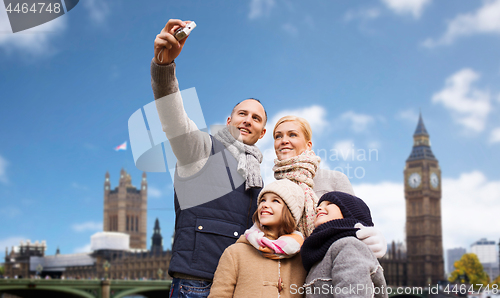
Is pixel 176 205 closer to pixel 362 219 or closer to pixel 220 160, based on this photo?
pixel 220 160

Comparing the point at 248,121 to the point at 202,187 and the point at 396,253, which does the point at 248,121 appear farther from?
the point at 396,253

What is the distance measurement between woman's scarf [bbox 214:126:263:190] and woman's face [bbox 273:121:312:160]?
90 millimetres

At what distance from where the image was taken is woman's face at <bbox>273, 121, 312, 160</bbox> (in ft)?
6.61

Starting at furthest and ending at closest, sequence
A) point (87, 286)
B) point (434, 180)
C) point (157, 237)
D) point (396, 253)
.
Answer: point (157, 237), point (434, 180), point (396, 253), point (87, 286)

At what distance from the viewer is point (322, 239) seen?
1643 mm

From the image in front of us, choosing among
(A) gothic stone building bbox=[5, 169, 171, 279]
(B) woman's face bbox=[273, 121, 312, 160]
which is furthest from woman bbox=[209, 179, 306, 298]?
(A) gothic stone building bbox=[5, 169, 171, 279]

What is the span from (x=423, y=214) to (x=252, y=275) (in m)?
51.7

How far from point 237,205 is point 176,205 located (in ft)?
0.83

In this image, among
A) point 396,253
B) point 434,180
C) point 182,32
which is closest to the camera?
point 182,32

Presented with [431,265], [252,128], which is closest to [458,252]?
[431,265]

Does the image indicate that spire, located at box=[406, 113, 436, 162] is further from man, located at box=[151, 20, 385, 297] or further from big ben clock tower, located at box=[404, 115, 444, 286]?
man, located at box=[151, 20, 385, 297]

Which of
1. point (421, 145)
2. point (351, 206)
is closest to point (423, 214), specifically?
point (421, 145)

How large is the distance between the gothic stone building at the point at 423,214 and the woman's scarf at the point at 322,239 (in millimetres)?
45886

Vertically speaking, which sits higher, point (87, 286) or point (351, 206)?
point (351, 206)
